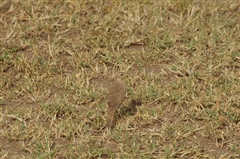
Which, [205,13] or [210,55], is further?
[205,13]

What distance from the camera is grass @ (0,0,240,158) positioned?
3701 millimetres

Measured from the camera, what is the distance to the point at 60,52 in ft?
15.3

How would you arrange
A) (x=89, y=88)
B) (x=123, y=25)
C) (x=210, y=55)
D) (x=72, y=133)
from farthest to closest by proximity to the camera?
1. (x=123, y=25)
2. (x=210, y=55)
3. (x=89, y=88)
4. (x=72, y=133)

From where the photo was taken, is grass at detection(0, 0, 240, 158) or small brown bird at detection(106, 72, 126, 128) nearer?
small brown bird at detection(106, 72, 126, 128)

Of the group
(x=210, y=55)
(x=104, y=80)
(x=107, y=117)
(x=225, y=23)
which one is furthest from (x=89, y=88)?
(x=225, y=23)

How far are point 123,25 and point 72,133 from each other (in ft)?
4.95

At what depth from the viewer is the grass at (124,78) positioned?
3701mm

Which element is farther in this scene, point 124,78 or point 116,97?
point 124,78

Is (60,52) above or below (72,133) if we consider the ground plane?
above

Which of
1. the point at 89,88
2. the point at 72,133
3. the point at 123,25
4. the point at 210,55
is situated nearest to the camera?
the point at 72,133

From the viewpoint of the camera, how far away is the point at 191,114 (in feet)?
13.0

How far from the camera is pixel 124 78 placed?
4.33 meters

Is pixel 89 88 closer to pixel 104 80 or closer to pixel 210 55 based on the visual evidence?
pixel 104 80

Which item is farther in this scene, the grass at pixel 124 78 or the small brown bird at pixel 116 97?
the grass at pixel 124 78
